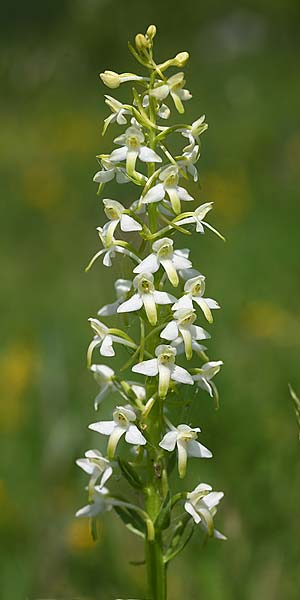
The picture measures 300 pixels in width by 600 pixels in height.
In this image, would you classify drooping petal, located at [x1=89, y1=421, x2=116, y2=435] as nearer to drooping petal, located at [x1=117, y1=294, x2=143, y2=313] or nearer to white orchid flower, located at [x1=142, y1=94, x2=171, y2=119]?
drooping petal, located at [x1=117, y1=294, x2=143, y2=313]

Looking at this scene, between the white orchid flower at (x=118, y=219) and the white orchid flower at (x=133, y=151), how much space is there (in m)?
0.08

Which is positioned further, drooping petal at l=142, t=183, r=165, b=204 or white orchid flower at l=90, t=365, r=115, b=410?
white orchid flower at l=90, t=365, r=115, b=410

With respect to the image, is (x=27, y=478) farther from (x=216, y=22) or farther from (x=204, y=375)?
(x=216, y=22)

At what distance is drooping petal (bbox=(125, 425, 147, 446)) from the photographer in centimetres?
190

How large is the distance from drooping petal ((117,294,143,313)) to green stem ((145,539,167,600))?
1.61 feet

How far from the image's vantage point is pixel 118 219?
6.72ft

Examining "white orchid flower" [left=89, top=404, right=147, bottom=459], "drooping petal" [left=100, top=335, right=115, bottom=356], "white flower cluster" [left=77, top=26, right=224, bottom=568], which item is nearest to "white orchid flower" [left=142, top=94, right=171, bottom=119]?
"white flower cluster" [left=77, top=26, right=224, bottom=568]

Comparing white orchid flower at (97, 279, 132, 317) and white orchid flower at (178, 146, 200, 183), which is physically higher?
white orchid flower at (178, 146, 200, 183)

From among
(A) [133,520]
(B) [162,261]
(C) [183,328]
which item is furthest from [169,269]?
(A) [133,520]

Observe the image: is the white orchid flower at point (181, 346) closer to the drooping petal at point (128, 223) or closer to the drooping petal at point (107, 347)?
the drooping petal at point (107, 347)

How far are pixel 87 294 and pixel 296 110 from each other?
510 cm

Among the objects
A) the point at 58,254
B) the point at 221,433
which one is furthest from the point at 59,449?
the point at 58,254

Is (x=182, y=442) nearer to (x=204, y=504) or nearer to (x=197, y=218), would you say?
(x=204, y=504)

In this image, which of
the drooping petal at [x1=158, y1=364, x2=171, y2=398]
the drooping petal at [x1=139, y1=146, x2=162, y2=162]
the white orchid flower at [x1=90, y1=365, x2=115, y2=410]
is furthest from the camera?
the white orchid flower at [x1=90, y1=365, x2=115, y2=410]
